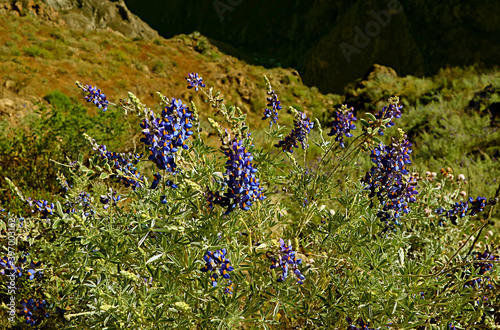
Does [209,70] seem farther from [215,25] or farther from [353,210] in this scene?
[215,25]

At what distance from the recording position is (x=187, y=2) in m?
43.3

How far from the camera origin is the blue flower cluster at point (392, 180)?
2326 millimetres

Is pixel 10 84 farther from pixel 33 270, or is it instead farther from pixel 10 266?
pixel 33 270

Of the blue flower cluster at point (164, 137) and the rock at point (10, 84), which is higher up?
the blue flower cluster at point (164, 137)

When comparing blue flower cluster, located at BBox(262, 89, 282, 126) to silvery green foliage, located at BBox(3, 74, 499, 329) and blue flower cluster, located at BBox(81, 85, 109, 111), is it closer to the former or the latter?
silvery green foliage, located at BBox(3, 74, 499, 329)

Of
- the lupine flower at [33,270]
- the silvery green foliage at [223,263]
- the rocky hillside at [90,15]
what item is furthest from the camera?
the rocky hillside at [90,15]

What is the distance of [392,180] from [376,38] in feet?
107

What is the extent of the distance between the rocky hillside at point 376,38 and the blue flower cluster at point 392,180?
93.3 ft

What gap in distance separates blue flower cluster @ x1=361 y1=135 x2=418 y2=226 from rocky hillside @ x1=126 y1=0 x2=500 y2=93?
28.5 meters

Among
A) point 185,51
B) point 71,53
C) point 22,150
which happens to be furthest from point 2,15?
point 22,150

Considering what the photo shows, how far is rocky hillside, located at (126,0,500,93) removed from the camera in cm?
2886


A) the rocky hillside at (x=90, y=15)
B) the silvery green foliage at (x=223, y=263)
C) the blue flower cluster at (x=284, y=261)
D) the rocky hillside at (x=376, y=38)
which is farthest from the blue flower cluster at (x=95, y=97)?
the rocky hillside at (x=376, y=38)

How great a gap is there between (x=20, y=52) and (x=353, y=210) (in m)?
18.5

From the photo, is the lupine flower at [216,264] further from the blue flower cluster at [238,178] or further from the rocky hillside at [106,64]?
the rocky hillside at [106,64]
